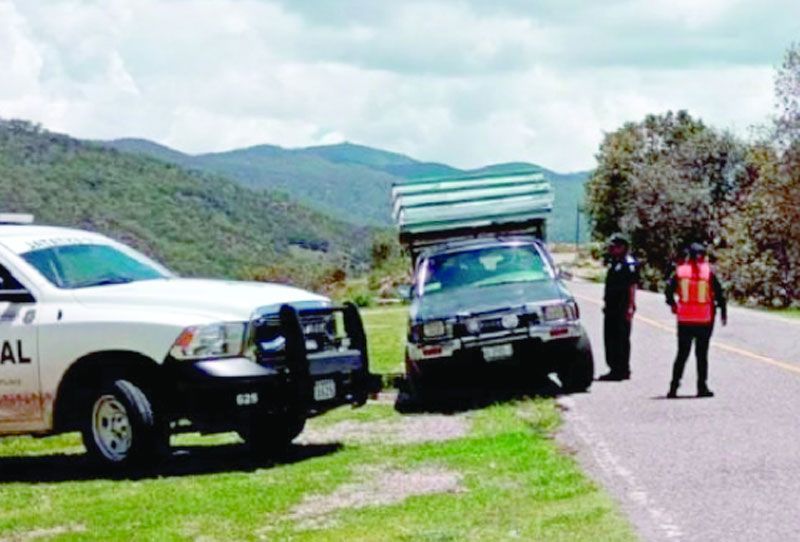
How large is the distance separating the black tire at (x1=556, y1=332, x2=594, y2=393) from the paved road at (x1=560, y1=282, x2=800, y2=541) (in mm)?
199

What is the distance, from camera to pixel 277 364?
1139cm

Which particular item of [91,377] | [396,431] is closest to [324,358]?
[91,377]

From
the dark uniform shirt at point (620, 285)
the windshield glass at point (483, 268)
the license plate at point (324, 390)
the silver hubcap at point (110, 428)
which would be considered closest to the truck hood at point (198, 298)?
the license plate at point (324, 390)

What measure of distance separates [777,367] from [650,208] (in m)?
60.4

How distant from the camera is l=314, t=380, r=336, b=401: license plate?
11602mm

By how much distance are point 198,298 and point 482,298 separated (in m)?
5.12

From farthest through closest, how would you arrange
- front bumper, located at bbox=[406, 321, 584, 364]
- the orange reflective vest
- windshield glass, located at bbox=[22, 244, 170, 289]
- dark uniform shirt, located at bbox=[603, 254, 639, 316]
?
dark uniform shirt, located at bbox=[603, 254, 639, 316] < front bumper, located at bbox=[406, 321, 584, 364] < the orange reflective vest < windshield glass, located at bbox=[22, 244, 170, 289]

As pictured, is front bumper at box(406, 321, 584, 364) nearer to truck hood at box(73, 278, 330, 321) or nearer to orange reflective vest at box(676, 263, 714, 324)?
orange reflective vest at box(676, 263, 714, 324)

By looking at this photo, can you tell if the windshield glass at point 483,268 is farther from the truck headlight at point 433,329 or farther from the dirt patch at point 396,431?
the dirt patch at point 396,431

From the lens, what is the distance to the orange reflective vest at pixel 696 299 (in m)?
14.8

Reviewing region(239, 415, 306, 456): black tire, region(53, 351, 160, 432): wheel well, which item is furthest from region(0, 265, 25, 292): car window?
region(239, 415, 306, 456): black tire

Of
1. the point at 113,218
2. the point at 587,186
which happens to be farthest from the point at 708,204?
the point at 113,218

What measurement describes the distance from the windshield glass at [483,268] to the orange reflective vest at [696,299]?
212 cm

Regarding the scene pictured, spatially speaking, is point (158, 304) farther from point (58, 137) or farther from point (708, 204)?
point (58, 137)
